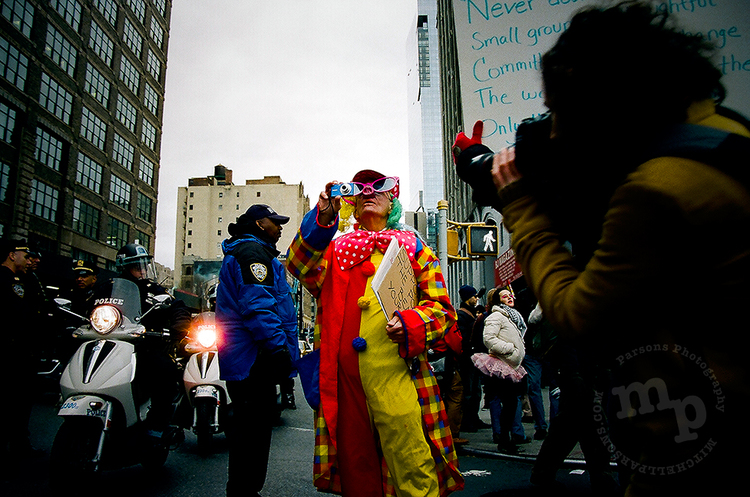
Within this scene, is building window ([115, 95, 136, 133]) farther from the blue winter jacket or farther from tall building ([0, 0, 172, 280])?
the blue winter jacket

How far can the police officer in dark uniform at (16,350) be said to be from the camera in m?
4.34

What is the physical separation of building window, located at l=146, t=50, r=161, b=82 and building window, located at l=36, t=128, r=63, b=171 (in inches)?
576

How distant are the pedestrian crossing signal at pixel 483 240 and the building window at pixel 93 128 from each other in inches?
1194

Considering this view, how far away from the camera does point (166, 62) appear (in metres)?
43.9

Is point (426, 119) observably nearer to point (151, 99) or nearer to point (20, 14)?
point (151, 99)

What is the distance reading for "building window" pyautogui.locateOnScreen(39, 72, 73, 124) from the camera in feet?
87.7

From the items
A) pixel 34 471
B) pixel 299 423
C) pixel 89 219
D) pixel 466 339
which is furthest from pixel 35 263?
pixel 89 219

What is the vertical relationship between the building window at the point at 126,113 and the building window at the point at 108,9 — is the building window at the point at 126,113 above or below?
below

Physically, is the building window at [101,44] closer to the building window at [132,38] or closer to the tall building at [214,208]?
the building window at [132,38]

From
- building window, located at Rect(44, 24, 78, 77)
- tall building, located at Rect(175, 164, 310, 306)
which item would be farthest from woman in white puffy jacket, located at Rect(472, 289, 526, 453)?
tall building, located at Rect(175, 164, 310, 306)

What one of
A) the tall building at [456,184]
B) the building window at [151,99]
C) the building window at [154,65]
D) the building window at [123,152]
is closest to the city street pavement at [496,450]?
the tall building at [456,184]

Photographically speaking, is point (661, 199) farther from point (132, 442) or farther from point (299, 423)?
point (299, 423)

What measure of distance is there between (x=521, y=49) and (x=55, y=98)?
32.3 m

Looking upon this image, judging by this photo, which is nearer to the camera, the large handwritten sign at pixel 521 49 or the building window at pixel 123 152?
the large handwritten sign at pixel 521 49
